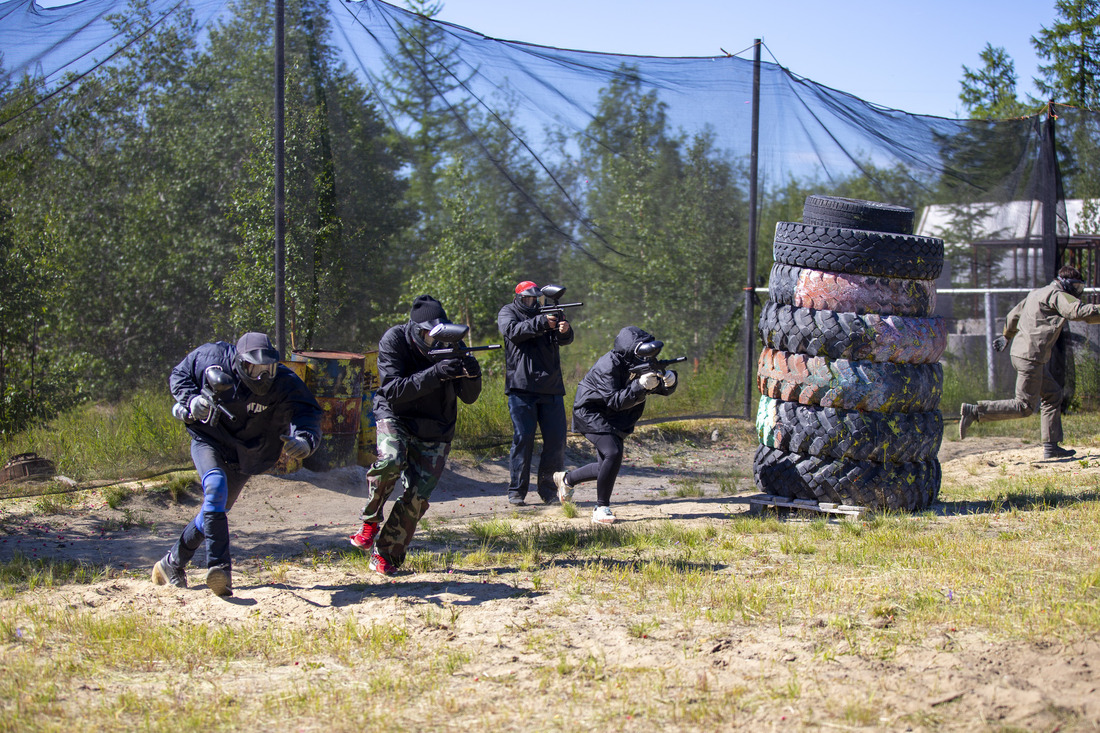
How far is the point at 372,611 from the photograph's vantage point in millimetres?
4836

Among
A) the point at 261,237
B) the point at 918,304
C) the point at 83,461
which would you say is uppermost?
the point at 261,237

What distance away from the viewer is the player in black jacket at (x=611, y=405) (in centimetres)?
700

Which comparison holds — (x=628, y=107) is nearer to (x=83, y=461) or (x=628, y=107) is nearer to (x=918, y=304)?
(x=918, y=304)

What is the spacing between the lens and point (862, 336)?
6.61 metres

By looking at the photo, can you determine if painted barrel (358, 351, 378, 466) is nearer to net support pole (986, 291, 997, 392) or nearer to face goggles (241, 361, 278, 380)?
face goggles (241, 361, 278, 380)

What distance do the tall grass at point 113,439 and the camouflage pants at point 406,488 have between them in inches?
111

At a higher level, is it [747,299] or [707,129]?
[707,129]

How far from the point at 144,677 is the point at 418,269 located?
5.16 meters

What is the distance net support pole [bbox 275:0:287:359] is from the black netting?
8.1 inches

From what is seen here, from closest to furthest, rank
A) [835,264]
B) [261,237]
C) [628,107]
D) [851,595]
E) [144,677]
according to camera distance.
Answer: [144,677] < [851,595] < [835,264] < [261,237] < [628,107]

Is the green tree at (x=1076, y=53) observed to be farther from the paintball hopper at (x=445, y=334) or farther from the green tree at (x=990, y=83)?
the paintball hopper at (x=445, y=334)

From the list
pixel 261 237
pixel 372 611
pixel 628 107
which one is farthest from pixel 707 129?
pixel 372 611

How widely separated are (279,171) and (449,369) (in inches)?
129

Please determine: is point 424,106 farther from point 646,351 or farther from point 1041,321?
point 1041,321
